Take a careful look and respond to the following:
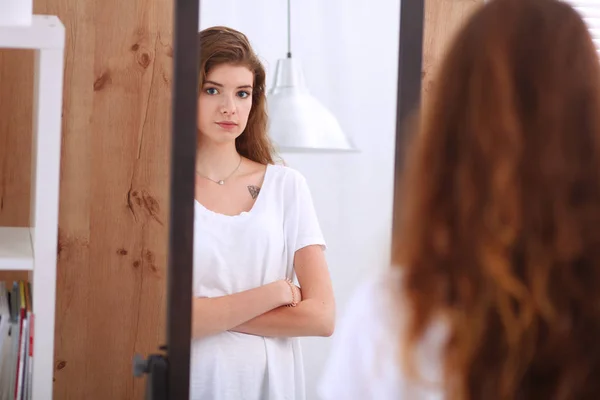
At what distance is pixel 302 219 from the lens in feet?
4.16

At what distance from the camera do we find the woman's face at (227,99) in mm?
1240

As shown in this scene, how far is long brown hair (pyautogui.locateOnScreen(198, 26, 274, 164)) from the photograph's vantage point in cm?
125

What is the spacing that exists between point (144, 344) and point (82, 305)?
16cm

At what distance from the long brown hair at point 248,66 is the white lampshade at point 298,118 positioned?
0.02 meters

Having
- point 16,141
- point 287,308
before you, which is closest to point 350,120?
point 287,308

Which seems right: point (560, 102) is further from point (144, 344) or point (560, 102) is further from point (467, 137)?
point (144, 344)

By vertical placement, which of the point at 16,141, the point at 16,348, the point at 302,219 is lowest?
the point at 16,348

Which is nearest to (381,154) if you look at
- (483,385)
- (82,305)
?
(483,385)

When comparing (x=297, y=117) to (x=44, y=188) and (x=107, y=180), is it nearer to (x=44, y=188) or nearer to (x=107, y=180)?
(x=44, y=188)

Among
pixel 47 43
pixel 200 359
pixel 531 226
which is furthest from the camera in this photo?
pixel 47 43

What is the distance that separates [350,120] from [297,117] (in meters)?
0.08

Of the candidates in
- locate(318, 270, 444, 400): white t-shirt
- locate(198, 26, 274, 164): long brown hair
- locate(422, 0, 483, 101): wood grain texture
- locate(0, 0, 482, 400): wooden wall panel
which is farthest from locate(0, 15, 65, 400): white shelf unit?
locate(422, 0, 483, 101): wood grain texture

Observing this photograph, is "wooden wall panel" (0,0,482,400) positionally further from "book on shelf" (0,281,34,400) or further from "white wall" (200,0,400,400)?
"white wall" (200,0,400,400)

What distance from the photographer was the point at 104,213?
1.83 m
